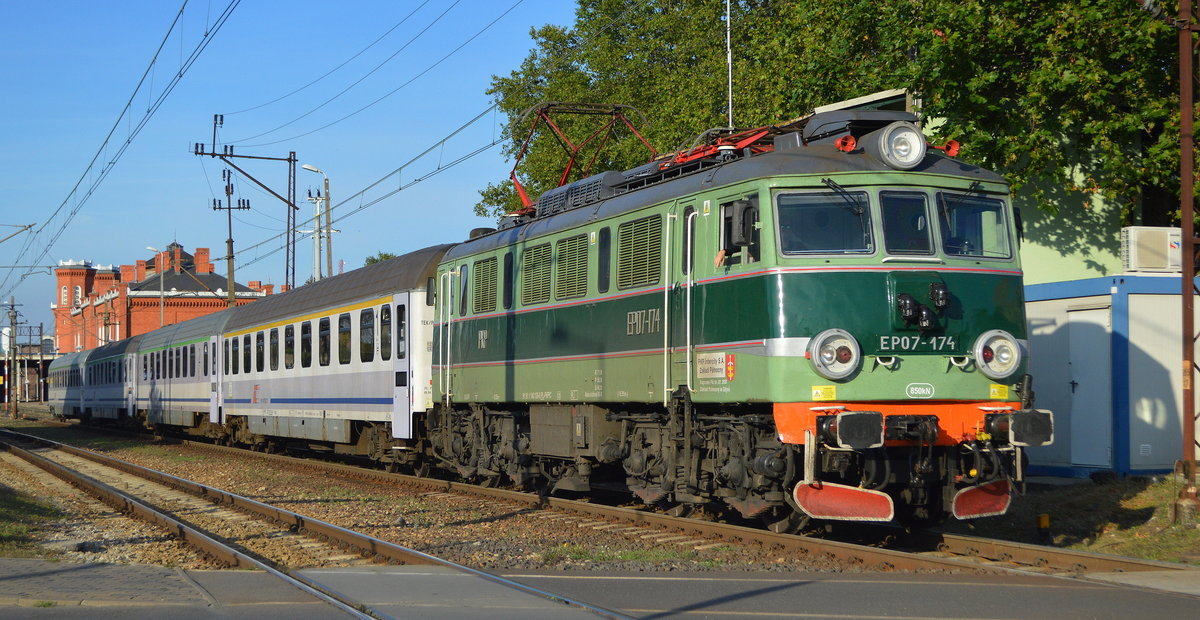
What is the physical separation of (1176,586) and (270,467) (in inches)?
763

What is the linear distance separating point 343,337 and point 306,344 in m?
2.48

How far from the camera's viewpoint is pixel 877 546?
40.0ft

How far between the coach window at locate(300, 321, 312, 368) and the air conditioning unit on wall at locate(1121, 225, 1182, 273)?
15585 mm

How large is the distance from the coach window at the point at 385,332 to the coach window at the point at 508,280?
4.63 metres

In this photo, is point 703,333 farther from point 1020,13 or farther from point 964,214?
point 1020,13

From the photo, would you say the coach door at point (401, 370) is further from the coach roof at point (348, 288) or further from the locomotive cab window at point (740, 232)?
the locomotive cab window at point (740, 232)

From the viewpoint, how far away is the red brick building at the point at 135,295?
86.5 metres

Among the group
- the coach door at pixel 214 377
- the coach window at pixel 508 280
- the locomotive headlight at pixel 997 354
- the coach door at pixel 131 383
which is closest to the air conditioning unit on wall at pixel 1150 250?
the locomotive headlight at pixel 997 354

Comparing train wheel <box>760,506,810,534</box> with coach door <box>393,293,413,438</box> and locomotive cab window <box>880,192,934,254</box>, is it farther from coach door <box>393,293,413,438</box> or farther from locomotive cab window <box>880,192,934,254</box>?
coach door <box>393,293,413,438</box>

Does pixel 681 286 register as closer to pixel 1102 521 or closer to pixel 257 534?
pixel 257 534

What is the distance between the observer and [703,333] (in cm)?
1183

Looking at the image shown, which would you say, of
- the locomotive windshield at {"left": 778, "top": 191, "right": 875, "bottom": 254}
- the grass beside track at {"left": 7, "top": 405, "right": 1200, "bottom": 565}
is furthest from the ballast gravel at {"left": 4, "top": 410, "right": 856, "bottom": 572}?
the locomotive windshield at {"left": 778, "top": 191, "right": 875, "bottom": 254}

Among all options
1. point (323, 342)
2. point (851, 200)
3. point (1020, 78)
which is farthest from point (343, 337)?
point (851, 200)

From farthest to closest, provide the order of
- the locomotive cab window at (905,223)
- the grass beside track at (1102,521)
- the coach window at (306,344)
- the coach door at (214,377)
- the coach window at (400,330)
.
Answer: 1. the coach door at (214,377)
2. the coach window at (306,344)
3. the coach window at (400,330)
4. the grass beside track at (1102,521)
5. the locomotive cab window at (905,223)
